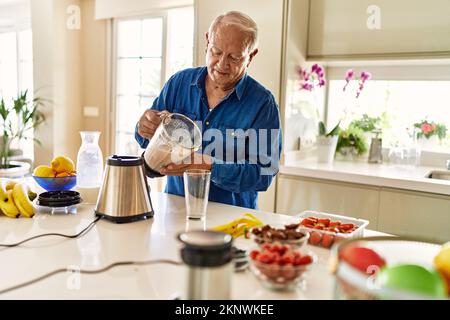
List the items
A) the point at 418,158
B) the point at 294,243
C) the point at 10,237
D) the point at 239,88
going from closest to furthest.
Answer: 1. the point at 294,243
2. the point at 10,237
3. the point at 239,88
4. the point at 418,158

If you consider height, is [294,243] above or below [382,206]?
above

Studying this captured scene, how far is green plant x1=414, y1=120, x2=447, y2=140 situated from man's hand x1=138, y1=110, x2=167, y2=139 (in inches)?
78.7

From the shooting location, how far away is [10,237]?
114cm

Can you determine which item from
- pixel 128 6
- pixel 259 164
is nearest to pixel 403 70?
pixel 259 164

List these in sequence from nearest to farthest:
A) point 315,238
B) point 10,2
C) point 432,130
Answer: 1. point 315,238
2. point 432,130
3. point 10,2

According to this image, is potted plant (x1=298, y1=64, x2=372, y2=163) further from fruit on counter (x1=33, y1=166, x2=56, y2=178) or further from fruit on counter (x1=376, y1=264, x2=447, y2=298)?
fruit on counter (x1=376, y1=264, x2=447, y2=298)

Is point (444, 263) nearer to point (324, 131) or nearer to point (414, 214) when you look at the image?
point (414, 214)

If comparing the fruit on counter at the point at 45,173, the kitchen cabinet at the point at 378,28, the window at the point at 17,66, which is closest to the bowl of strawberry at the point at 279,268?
the fruit on counter at the point at 45,173

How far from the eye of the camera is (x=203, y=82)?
1.76 m

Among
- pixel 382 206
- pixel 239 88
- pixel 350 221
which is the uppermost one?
pixel 239 88

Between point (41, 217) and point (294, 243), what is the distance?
2.75ft

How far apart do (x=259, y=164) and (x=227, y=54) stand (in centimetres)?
42

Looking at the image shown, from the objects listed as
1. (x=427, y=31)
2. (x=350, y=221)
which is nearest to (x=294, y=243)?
(x=350, y=221)
